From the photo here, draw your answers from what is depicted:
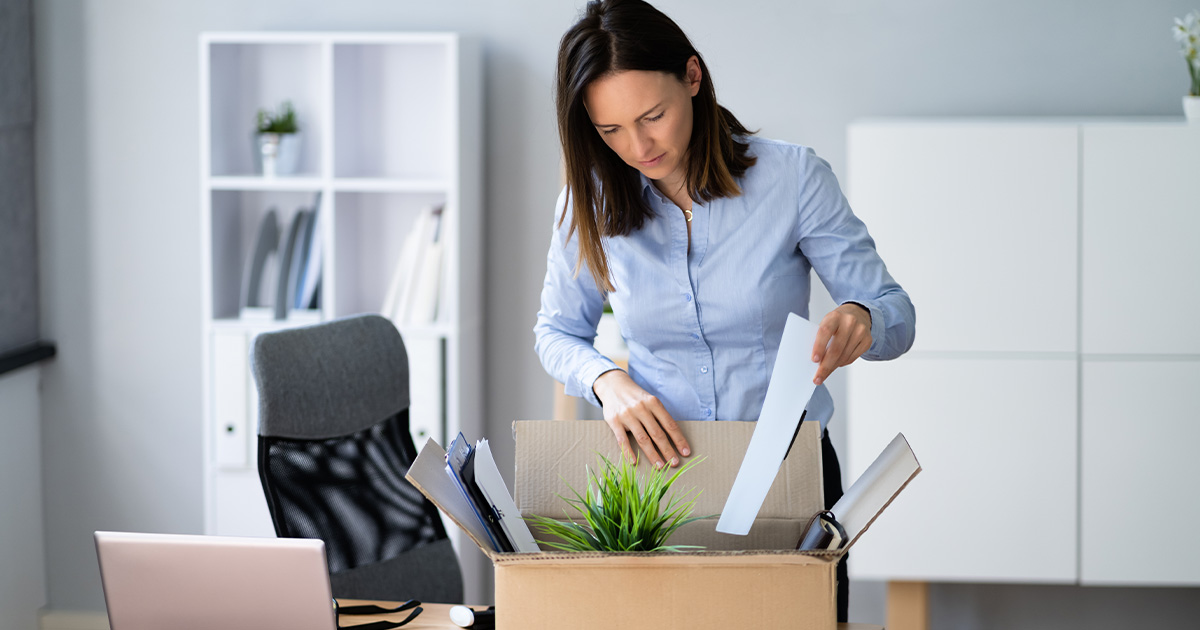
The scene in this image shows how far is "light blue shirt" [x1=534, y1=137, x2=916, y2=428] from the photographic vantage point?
5.12ft

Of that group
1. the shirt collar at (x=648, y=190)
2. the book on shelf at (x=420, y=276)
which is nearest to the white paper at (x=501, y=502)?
the shirt collar at (x=648, y=190)

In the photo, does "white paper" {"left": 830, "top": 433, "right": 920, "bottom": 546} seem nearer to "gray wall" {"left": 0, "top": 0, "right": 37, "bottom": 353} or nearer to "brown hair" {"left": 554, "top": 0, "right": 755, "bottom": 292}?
"brown hair" {"left": 554, "top": 0, "right": 755, "bottom": 292}

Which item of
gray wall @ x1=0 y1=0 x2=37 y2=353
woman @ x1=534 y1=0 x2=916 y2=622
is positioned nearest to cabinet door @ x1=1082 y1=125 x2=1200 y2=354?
woman @ x1=534 y1=0 x2=916 y2=622

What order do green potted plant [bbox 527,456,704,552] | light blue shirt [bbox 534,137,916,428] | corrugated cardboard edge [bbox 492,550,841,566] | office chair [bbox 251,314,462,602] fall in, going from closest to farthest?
corrugated cardboard edge [bbox 492,550,841,566] < green potted plant [bbox 527,456,704,552] < light blue shirt [bbox 534,137,916,428] < office chair [bbox 251,314,462,602]

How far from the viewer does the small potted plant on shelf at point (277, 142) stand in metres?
2.91

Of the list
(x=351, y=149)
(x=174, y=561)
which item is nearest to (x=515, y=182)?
(x=351, y=149)

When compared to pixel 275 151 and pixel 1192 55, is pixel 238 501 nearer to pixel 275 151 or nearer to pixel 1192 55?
pixel 275 151

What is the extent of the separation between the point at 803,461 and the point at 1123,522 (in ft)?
5.61

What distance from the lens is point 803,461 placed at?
4.08ft

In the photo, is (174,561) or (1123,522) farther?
(1123,522)

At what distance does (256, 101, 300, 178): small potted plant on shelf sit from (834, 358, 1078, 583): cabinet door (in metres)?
1.70

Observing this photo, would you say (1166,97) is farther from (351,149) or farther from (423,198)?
(351,149)

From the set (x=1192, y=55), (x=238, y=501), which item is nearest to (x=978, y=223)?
(x=1192, y=55)

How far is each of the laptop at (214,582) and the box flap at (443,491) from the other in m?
0.14
